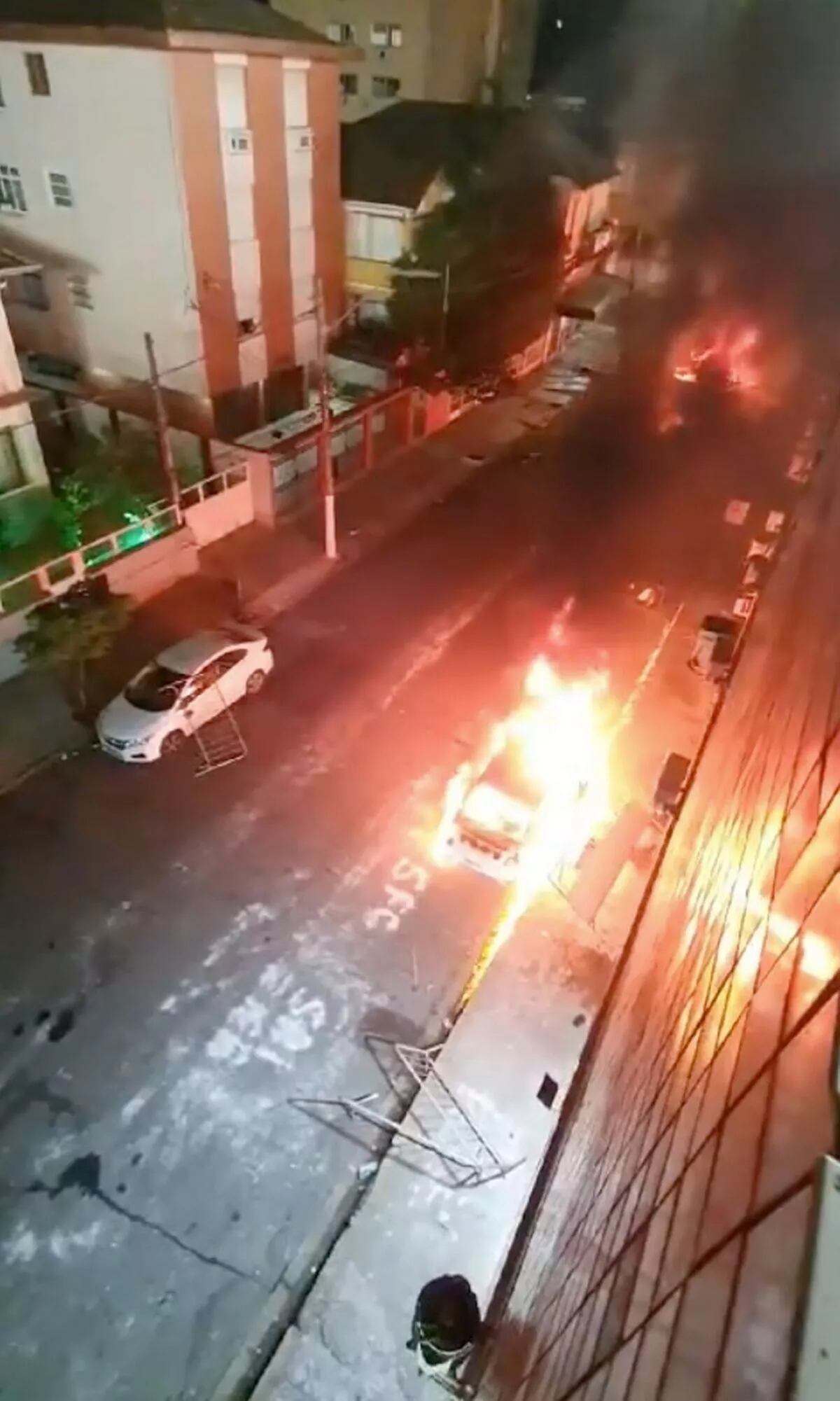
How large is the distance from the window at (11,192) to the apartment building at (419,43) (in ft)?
41.6

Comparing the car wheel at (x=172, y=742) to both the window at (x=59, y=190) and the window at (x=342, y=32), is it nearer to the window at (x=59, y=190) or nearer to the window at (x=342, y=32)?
the window at (x=59, y=190)

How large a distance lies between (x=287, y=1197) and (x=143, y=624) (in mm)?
9676

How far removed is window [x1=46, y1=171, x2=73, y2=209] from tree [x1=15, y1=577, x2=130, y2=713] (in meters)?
9.71

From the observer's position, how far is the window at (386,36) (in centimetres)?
2548

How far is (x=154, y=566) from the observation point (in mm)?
15148

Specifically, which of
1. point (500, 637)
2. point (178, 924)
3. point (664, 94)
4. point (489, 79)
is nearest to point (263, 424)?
point (500, 637)

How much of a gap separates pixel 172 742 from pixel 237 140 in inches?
491

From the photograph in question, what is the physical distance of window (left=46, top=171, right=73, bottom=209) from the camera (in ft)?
56.1

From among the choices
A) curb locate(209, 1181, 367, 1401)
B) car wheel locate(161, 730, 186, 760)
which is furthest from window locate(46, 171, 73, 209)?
curb locate(209, 1181, 367, 1401)

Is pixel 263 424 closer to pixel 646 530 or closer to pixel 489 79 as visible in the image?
pixel 646 530

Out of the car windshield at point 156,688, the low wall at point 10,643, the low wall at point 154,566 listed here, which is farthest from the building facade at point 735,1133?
the low wall at point 154,566

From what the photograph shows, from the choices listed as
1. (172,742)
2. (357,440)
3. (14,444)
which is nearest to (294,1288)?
(172,742)

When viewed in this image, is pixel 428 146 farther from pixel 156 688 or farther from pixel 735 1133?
pixel 735 1133

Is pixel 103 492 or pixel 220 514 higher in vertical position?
pixel 103 492
